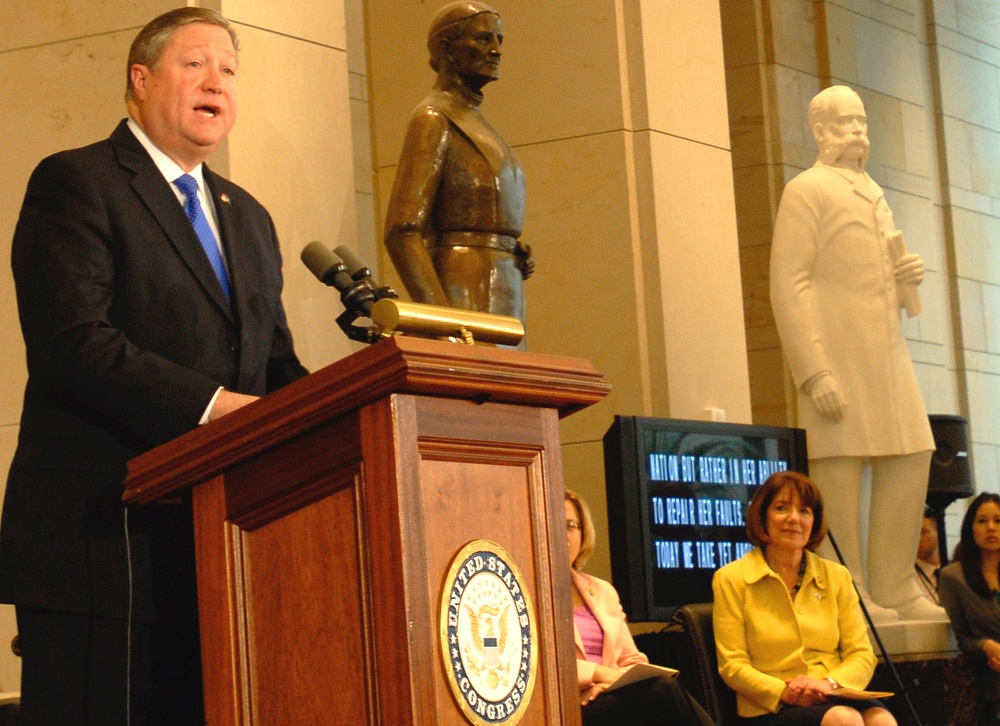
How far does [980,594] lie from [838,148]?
6.65 ft

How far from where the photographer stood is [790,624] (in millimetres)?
5441

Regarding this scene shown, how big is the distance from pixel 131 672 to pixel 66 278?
59cm

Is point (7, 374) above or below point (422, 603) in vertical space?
above

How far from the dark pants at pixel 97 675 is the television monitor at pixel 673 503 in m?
3.69

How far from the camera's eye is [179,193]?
2789mm

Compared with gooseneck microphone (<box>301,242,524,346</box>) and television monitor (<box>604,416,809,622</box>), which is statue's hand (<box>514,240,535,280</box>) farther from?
gooseneck microphone (<box>301,242,524,346</box>)

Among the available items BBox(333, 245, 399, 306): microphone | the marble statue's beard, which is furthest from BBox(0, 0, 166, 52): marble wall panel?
the marble statue's beard

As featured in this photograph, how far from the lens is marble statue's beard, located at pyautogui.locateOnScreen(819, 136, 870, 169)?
297 inches

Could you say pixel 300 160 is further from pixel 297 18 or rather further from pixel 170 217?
pixel 170 217

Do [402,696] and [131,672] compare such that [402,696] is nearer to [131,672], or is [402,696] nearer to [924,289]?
[131,672]

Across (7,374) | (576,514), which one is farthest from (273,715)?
(576,514)

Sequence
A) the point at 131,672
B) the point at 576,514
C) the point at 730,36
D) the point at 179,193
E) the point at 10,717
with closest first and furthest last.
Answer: the point at 131,672
the point at 179,193
the point at 10,717
the point at 576,514
the point at 730,36

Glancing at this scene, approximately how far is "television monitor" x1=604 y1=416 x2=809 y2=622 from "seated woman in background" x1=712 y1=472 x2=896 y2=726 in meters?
0.69

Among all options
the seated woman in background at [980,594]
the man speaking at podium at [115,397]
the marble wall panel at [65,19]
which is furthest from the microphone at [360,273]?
the seated woman in background at [980,594]
